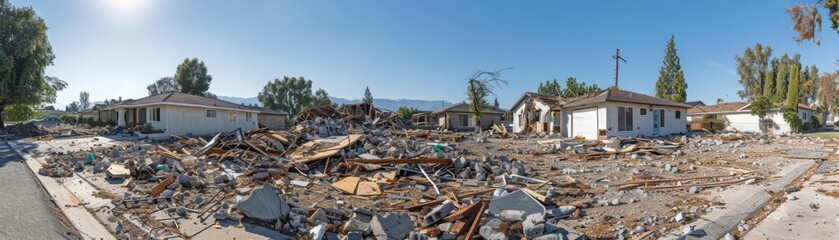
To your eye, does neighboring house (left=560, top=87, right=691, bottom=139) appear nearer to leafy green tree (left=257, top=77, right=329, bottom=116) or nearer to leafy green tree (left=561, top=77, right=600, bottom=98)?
leafy green tree (left=561, top=77, right=600, bottom=98)

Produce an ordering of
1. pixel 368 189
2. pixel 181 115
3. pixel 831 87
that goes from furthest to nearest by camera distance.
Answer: pixel 831 87
pixel 181 115
pixel 368 189

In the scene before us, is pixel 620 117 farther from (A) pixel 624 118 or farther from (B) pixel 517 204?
(B) pixel 517 204

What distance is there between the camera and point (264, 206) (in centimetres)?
497

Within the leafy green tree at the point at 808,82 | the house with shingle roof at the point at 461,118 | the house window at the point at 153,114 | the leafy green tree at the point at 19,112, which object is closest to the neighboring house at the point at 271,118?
the house window at the point at 153,114

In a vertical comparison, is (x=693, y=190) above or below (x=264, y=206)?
below

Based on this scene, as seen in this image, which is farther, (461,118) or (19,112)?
(461,118)

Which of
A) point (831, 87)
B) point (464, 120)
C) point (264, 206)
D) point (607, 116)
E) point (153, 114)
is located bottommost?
point (264, 206)

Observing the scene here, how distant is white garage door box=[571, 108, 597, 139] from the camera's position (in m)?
20.0

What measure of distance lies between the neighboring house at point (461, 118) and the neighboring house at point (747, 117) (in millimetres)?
20310

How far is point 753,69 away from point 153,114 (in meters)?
61.5

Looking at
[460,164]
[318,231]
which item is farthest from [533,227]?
[460,164]

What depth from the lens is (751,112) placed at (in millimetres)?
31266

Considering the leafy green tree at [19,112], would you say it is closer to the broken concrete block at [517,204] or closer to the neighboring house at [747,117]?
the broken concrete block at [517,204]

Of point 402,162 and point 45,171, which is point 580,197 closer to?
point 402,162
